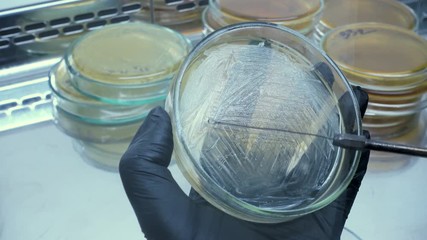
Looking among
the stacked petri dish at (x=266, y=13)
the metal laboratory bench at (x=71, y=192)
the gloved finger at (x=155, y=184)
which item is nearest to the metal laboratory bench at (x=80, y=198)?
the metal laboratory bench at (x=71, y=192)

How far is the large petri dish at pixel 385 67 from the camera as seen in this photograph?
3.41 ft

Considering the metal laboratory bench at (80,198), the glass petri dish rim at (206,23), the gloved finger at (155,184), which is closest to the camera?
the gloved finger at (155,184)

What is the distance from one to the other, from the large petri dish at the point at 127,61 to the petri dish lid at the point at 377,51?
0.29 metres

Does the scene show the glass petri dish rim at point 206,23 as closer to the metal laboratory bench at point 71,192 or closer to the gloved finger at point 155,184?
the metal laboratory bench at point 71,192

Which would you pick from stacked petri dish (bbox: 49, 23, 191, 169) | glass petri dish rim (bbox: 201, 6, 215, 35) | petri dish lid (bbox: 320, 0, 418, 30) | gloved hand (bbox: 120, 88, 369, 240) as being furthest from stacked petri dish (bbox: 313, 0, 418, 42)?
gloved hand (bbox: 120, 88, 369, 240)

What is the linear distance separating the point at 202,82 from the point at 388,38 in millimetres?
547

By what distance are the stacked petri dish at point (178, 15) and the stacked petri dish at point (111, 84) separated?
12cm

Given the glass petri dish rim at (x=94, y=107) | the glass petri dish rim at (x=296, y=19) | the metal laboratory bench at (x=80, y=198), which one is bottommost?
the metal laboratory bench at (x=80, y=198)

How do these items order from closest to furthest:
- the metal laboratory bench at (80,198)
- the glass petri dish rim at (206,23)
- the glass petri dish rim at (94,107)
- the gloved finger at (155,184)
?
the gloved finger at (155,184), the metal laboratory bench at (80,198), the glass petri dish rim at (94,107), the glass petri dish rim at (206,23)

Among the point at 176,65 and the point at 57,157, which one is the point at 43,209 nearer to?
the point at 57,157

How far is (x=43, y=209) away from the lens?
944 millimetres

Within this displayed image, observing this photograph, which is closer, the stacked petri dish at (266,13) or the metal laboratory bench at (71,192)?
the metal laboratory bench at (71,192)

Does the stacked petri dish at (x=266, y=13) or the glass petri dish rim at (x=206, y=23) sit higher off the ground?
the stacked petri dish at (x=266, y=13)

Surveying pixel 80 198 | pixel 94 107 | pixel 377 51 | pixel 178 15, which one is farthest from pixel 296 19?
pixel 80 198
